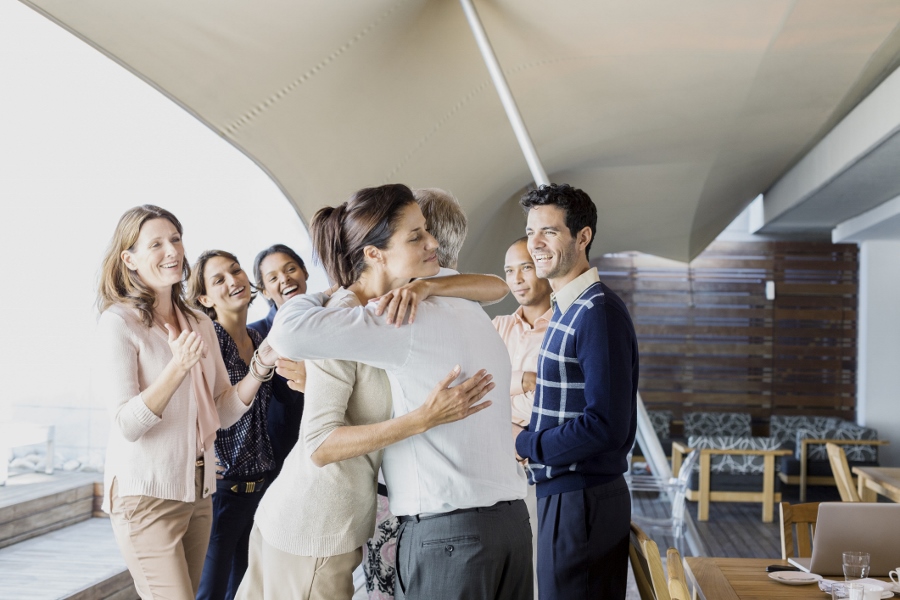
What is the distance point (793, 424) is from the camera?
30.1 ft

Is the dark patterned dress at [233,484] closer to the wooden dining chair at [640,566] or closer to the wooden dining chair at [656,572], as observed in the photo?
the wooden dining chair at [640,566]

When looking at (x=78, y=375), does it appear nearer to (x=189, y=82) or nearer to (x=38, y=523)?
(x=38, y=523)

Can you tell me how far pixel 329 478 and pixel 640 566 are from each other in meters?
0.84

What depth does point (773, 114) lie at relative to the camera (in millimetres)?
5484

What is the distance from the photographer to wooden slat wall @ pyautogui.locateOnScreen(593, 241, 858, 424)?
9.45 meters

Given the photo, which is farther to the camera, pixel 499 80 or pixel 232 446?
pixel 499 80

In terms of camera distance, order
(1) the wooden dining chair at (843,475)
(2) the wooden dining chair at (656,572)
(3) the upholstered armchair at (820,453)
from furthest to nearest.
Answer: (3) the upholstered armchair at (820,453) → (1) the wooden dining chair at (843,475) → (2) the wooden dining chair at (656,572)

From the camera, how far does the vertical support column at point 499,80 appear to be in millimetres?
3353

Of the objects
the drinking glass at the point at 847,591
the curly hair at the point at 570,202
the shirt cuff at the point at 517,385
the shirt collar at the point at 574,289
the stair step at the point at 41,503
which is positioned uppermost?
the curly hair at the point at 570,202

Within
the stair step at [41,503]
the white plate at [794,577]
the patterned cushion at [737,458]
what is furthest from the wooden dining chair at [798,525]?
the patterned cushion at [737,458]

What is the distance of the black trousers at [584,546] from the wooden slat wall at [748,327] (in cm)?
804

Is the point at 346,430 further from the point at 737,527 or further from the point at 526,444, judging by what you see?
the point at 737,527

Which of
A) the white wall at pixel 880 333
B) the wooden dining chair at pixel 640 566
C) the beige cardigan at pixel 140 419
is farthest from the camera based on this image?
the white wall at pixel 880 333

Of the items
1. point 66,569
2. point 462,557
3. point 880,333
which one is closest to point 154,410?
point 462,557
